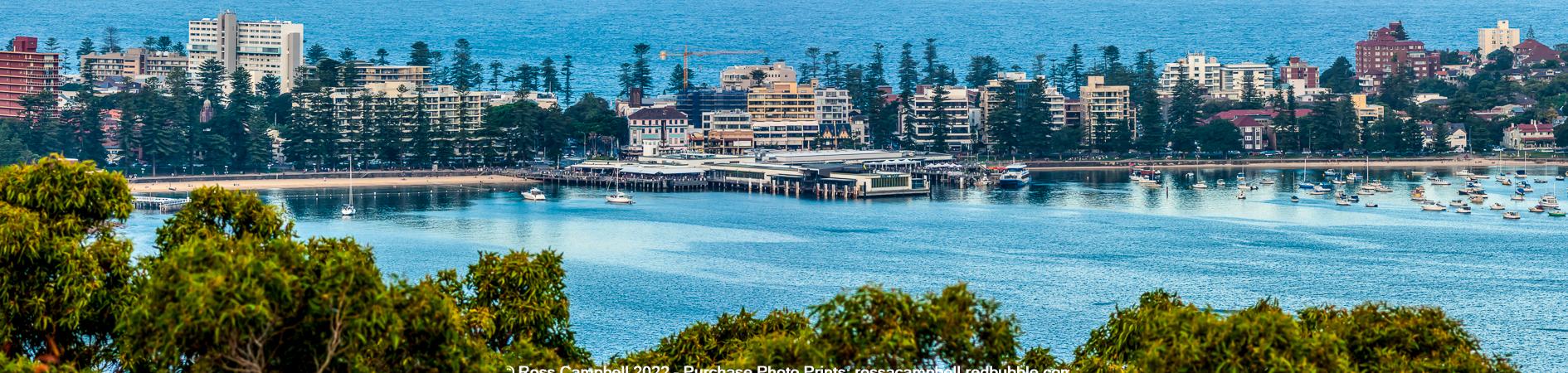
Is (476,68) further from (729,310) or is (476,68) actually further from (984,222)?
(729,310)

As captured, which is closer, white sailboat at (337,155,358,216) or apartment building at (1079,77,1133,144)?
white sailboat at (337,155,358,216)

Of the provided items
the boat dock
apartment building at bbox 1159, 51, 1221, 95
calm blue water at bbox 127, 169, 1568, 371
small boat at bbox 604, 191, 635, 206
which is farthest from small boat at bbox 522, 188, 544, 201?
apartment building at bbox 1159, 51, 1221, 95

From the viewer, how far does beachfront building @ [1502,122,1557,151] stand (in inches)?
3435

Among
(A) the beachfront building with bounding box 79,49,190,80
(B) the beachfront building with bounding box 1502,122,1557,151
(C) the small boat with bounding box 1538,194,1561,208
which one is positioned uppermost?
(A) the beachfront building with bounding box 79,49,190,80

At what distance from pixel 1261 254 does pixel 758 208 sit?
20508mm

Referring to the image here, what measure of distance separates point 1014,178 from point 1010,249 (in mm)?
28413

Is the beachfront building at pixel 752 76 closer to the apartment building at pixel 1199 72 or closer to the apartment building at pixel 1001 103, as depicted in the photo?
the apartment building at pixel 1001 103

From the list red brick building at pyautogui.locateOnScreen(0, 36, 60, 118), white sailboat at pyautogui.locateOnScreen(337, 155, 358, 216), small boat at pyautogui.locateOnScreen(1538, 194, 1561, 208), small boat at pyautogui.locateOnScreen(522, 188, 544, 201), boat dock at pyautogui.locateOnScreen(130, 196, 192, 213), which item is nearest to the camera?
small boat at pyautogui.locateOnScreen(1538, 194, 1561, 208)

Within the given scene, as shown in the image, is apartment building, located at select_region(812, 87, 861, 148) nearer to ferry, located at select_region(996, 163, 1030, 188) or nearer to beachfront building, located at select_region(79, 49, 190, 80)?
ferry, located at select_region(996, 163, 1030, 188)

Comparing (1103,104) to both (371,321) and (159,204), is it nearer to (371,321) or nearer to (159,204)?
(159,204)

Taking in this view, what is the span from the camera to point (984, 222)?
50.4 m

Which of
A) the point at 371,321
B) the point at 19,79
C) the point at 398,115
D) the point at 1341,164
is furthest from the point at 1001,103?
the point at 371,321

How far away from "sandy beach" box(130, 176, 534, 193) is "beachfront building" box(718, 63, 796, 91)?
90.1ft

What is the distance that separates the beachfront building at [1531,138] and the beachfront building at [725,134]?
114 feet
